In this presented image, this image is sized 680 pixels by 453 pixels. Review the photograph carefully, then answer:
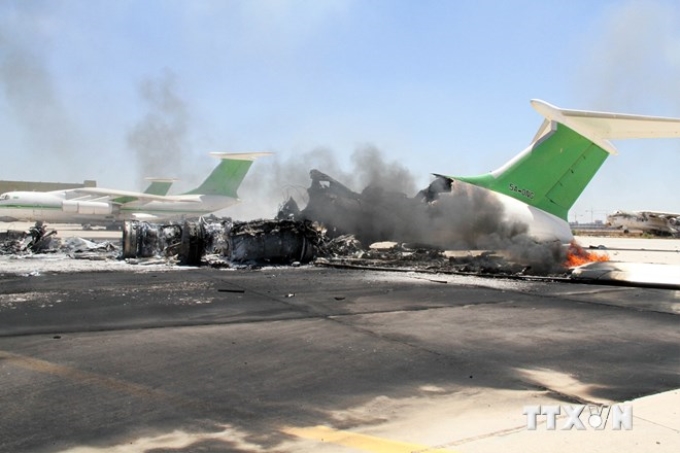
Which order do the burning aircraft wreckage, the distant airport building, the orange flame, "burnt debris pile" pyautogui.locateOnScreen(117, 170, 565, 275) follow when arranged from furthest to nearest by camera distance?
the distant airport building
"burnt debris pile" pyautogui.locateOnScreen(117, 170, 565, 275)
the burning aircraft wreckage
the orange flame

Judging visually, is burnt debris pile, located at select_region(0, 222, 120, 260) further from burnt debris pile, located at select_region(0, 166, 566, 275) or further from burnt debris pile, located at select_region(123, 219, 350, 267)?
burnt debris pile, located at select_region(123, 219, 350, 267)

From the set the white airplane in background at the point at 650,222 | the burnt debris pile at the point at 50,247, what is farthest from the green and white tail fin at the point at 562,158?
the white airplane in background at the point at 650,222

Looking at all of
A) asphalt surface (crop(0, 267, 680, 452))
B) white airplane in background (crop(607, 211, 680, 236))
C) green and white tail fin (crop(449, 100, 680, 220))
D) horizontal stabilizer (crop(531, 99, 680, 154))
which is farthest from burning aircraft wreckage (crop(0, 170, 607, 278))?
white airplane in background (crop(607, 211, 680, 236))

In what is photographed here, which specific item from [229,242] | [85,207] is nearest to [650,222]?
[229,242]

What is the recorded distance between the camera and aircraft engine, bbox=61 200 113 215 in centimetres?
3925

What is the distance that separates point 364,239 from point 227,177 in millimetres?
28530

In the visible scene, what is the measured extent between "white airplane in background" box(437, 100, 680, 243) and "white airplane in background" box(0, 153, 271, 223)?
2952 cm

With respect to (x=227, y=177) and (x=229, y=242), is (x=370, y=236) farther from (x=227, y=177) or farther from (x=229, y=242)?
(x=227, y=177)

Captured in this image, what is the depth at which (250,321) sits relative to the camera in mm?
7910

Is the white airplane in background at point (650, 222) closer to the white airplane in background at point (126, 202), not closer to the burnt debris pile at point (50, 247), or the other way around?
the white airplane in background at point (126, 202)

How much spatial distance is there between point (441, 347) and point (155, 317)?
168 inches

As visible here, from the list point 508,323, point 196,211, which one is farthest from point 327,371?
point 196,211

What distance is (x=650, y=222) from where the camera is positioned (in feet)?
160

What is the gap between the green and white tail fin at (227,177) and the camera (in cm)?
4675
